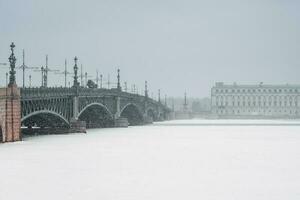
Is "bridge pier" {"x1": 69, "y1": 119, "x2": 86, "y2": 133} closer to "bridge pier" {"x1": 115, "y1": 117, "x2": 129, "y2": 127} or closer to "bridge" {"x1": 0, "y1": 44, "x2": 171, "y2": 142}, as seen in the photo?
"bridge" {"x1": 0, "y1": 44, "x2": 171, "y2": 142}

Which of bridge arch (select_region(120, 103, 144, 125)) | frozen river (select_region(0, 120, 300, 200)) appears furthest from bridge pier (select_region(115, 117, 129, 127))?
frozen river (select_region(0, 120, 300, 200))

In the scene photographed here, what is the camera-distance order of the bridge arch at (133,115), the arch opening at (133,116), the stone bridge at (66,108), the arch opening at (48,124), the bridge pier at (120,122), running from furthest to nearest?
the arch opening at (133,116) → the bridge arch at (133,115) → the bridge pier at (120,122) → the arch opening at (48,124) → the stone bridge at (66,108)

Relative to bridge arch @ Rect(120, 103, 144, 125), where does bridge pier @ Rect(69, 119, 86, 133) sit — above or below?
below

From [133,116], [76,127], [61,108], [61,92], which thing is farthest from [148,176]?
[133,116]

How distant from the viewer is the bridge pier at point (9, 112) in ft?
174

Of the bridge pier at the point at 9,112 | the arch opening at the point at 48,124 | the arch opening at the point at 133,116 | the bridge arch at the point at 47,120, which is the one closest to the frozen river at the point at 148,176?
the bridge pier at the point at 9,112

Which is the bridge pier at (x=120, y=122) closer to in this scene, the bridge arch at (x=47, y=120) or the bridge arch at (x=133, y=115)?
the bridge arch at (x=133, y=115)

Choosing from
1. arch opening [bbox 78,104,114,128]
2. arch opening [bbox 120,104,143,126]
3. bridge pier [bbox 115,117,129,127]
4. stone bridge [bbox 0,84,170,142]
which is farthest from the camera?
arch opening [bbox 120,104,143,126]

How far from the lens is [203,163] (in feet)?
119

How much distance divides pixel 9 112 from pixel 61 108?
58.5 feet

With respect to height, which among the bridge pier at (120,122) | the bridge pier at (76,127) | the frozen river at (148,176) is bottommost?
the frozen river at (148,176)

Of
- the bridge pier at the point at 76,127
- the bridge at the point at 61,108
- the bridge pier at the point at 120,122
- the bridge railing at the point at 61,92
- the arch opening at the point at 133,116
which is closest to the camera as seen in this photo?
the bridge at the point at 61,108

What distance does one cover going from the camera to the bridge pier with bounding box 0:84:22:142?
53.1 metres

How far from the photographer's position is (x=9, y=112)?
5353 centimetres
